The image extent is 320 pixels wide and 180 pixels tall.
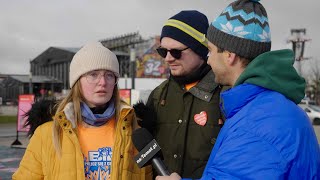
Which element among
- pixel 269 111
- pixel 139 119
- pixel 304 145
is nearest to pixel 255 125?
pixel 269 111

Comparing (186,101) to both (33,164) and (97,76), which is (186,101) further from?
(33,164)

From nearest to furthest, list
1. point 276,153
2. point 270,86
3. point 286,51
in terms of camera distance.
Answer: point 276,153 < point 270,86 < point 286,51

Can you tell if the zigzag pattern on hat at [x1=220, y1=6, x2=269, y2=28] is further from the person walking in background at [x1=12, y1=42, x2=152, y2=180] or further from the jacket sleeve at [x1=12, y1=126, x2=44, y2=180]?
the jacket sleeve at [x1=12, y1=126, x2=44, y2=180]

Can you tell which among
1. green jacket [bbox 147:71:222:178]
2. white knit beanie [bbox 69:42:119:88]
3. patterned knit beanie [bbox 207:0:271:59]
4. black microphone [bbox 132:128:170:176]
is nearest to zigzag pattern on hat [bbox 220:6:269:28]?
patterned knit beanie [bbox 207:0:271:59]

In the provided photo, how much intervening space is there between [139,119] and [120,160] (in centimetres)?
38

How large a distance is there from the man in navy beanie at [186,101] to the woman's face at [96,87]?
0.33 metres

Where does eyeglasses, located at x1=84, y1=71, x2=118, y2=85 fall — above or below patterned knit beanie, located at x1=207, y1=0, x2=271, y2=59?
below

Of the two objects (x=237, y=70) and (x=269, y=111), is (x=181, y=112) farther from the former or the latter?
(x=269, y=111)

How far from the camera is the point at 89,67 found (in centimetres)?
257

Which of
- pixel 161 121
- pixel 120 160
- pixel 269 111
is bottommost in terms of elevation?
pixel 120 160

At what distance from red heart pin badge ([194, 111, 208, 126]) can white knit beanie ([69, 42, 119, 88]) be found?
61cm

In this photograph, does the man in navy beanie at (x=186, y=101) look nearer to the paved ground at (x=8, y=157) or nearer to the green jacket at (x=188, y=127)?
the green jacket at (x=188, y=127)

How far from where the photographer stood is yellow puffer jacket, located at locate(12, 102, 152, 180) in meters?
2.38

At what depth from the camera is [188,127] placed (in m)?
2.66
